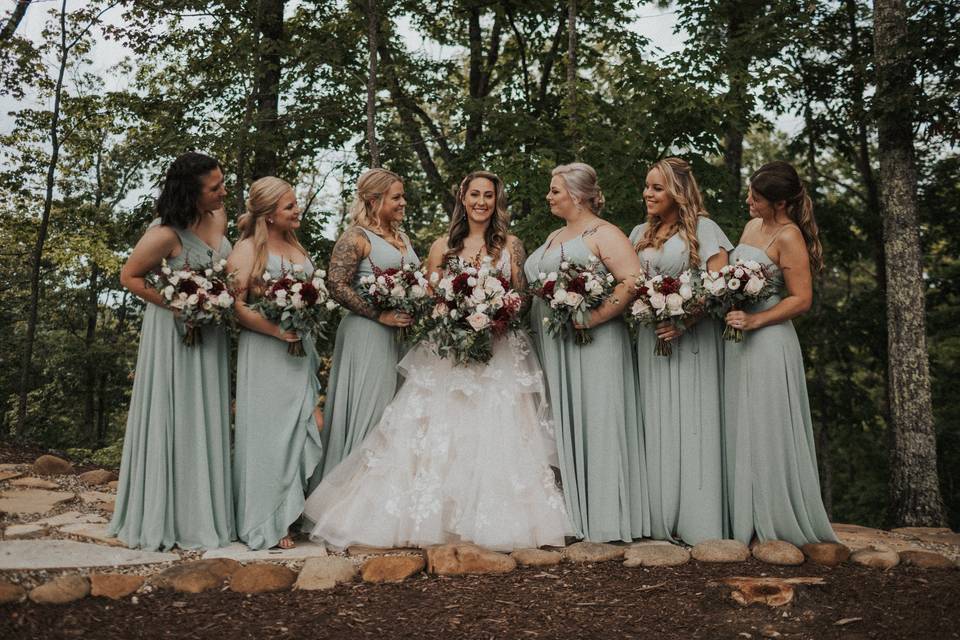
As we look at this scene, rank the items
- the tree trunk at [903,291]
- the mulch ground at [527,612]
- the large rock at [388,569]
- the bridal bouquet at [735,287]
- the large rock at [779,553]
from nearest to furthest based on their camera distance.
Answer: the mulch ground at [527,612], the large rock at [388,569], the large rock at [779,553], the bridal bouquet at [735,287], the tree trunk at [903,291]

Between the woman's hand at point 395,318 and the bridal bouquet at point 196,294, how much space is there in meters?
1.09

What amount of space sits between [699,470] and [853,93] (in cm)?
756

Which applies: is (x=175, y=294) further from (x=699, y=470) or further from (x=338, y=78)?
(x=338, y=78)

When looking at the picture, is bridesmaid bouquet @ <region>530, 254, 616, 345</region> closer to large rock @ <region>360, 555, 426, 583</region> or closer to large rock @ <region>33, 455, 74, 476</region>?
large rock @ <region>360, 555, 426, 583</region>

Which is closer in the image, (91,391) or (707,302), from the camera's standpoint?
(707,302)

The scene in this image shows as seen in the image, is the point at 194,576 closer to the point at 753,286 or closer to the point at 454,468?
the point at 454,468

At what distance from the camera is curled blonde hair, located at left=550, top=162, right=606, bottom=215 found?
5.86 meters

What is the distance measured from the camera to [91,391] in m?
17.7

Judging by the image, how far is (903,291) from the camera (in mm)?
8602

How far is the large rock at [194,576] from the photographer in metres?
4.56

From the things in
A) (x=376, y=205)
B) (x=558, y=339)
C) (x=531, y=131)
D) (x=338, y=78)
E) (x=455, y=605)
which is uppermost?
(x=338, y=78)

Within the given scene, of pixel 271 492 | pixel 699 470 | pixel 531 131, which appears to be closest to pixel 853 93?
pixel 531 131

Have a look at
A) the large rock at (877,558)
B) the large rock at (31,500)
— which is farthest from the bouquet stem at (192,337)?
the large rock at (877,558)

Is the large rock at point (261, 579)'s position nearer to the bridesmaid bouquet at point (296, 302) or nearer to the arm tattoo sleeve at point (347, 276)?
the bridesmaid bouquet at point (296, 302)
